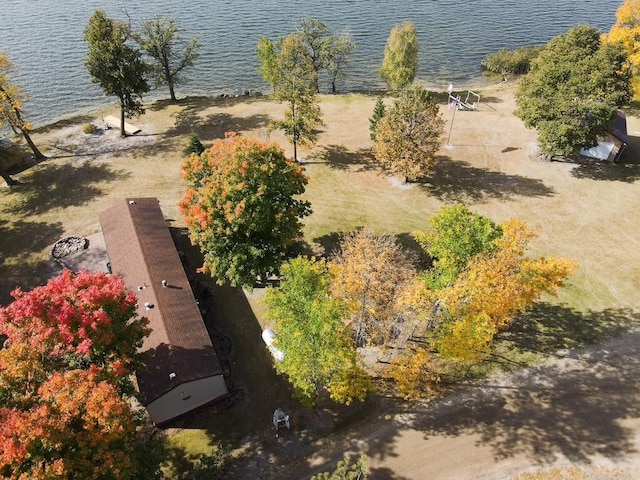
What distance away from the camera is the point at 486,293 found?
27.0 m

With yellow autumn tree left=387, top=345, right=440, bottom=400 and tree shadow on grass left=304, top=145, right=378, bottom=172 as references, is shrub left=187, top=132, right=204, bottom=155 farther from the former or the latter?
yellow autumn tree left=387, top=345, right=440, bottom=400

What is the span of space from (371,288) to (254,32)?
8524 cm

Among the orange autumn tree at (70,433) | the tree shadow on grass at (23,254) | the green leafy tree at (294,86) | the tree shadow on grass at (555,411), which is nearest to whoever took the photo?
the orange autumn tree at (70,433)

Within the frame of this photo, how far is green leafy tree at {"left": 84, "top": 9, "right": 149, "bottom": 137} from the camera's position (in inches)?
2143

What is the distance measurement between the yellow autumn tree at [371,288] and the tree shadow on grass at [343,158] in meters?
22.2

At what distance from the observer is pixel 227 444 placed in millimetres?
30094

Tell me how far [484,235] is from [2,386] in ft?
103

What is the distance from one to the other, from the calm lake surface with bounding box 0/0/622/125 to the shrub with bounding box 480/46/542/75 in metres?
3.50

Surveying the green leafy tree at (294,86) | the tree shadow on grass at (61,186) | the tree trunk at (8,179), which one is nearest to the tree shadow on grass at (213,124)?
the green leafy tree at (294,86)

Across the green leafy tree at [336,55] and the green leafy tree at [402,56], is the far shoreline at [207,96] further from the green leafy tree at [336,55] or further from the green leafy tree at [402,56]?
the green leafy tree at [402,56]

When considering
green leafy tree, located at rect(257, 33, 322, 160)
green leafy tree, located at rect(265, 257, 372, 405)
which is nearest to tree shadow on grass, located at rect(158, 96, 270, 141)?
green leafy tree, located at rect(257, 33, 322, 160)

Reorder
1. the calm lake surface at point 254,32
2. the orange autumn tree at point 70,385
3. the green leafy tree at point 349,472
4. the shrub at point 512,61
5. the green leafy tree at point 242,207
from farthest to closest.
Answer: the shrub at point 512,61 < the calm lake surface at point 254,32 < the green leafy tree at point 242,207 < the green leafy tree at point 349,472 < the orange autumn tree at point 70,385

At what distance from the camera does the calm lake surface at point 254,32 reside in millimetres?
80375

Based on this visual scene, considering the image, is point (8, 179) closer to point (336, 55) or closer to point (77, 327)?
point (77, 327)
